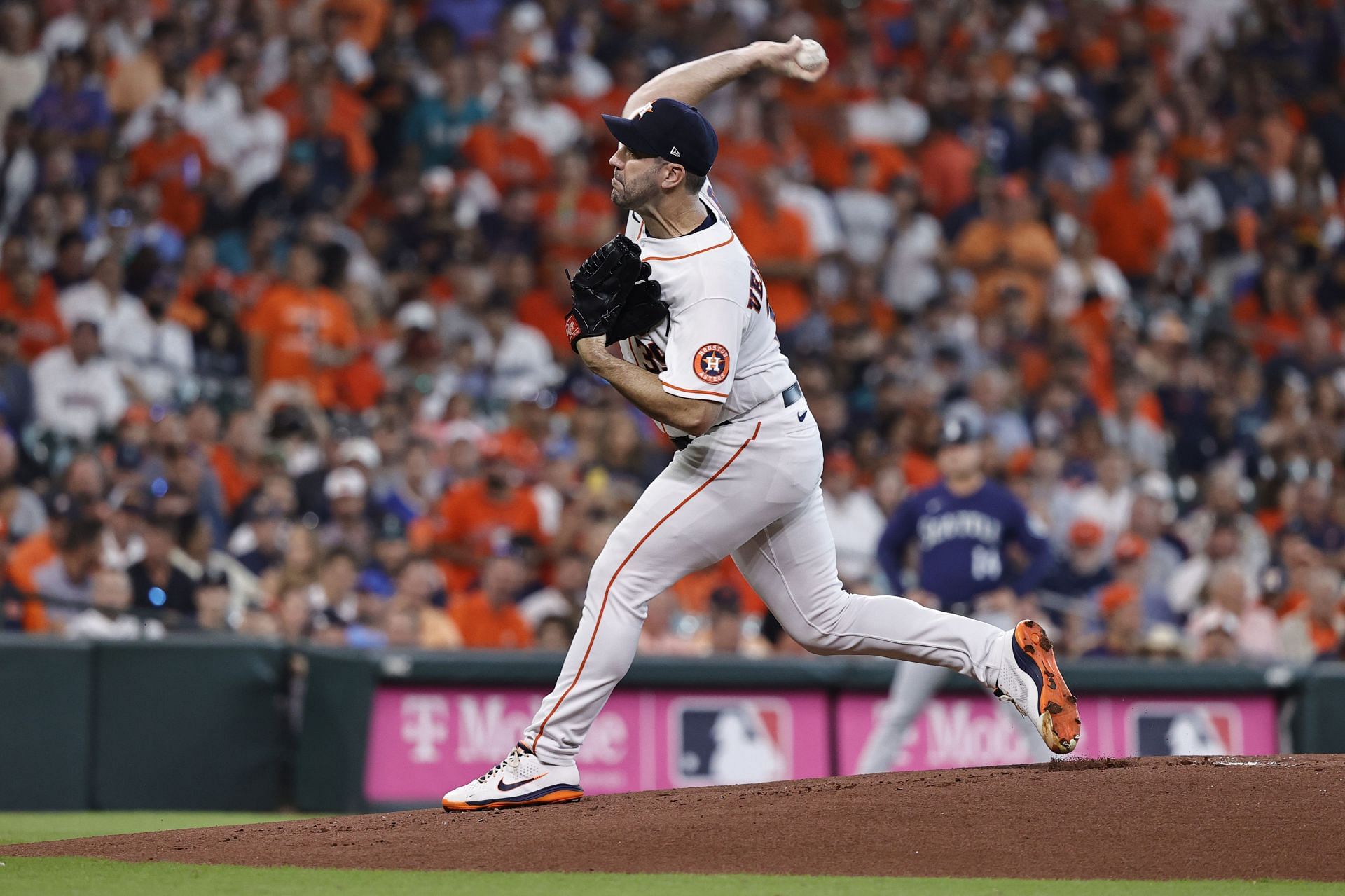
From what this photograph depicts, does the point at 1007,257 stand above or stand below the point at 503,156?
below

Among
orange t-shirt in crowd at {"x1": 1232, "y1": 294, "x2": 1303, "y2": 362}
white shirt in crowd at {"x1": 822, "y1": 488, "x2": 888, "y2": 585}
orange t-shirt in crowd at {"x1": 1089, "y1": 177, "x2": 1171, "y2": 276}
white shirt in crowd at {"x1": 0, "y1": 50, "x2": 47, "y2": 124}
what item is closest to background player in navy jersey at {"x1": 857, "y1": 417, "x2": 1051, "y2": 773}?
white shirt in crowd at {"x1": 822, "y1": 488, "x2": 888, "y2": 585}

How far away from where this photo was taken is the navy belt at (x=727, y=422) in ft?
17.4

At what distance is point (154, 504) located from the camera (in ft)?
33.0

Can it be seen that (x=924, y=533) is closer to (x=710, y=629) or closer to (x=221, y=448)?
(x=710, y=629)

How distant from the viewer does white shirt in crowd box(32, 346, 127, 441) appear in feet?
36.6

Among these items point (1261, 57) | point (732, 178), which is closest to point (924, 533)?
point (732, 178)

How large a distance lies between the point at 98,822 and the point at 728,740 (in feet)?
10.8

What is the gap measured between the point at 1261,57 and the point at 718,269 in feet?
47.3

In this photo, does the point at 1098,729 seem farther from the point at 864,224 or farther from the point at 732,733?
the point at 864,224

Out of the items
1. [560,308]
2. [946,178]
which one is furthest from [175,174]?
[946,178]

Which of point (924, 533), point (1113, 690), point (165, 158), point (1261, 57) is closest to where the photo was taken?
point (924, 533)

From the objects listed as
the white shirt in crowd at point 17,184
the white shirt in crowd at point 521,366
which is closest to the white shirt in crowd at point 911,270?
the white shirt in crowd at point 521,366

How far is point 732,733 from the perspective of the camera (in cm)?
952

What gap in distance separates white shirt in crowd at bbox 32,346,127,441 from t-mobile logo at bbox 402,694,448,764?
10.6 ft
